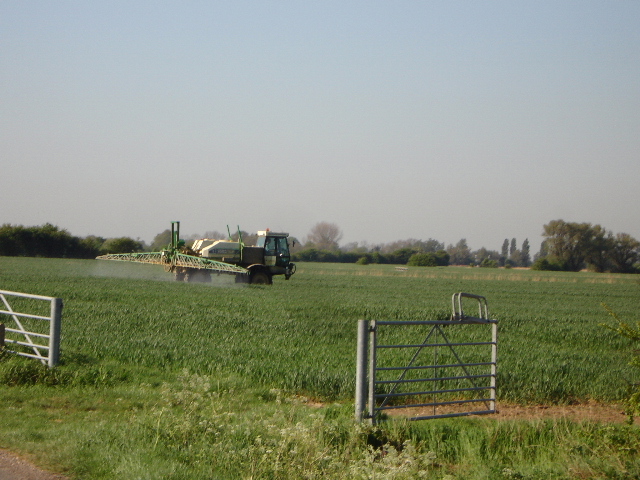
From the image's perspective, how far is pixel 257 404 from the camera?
9.53 metres

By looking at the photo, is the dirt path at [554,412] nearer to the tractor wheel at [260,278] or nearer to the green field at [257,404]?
the green field at [257,404]

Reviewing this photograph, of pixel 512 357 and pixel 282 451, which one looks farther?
pixel 512 357

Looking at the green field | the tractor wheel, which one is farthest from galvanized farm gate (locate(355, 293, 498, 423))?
the tractor wheel

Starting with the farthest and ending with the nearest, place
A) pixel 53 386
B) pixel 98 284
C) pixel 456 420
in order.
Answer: pixel 98 284 → pixel 53 386 → pixel 456 420

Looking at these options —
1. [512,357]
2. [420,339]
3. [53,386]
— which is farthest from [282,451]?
[420,339]

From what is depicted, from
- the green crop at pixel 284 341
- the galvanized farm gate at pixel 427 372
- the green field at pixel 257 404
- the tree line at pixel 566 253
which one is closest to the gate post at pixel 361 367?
the galvanized farm gate at pixel 427 372

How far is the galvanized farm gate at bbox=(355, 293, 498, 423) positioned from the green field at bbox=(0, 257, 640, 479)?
1.29 ft

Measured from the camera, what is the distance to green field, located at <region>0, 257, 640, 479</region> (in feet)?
20.9

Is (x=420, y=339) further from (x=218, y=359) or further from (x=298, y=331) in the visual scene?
(x=218, y=359)

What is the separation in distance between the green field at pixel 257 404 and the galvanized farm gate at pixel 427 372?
0.39 metres

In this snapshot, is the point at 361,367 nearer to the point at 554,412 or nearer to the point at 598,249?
the point at 554,412

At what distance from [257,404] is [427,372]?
3908 millimetres

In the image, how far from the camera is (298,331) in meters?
17.7

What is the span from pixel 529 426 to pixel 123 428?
16.7ft
